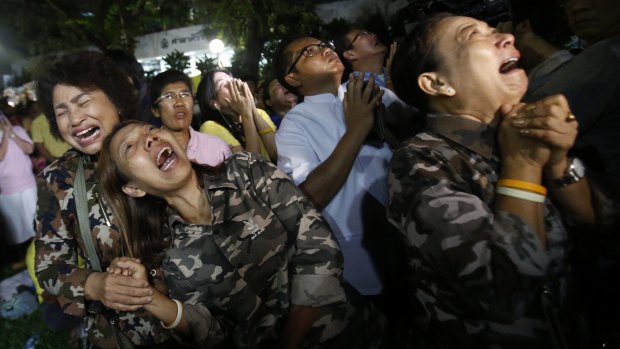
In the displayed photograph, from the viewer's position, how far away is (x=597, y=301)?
5.51ft

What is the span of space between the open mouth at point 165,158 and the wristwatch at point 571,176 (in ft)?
5.39

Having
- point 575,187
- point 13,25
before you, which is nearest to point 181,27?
point 13,25

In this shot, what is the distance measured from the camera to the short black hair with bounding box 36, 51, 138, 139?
7.64ft

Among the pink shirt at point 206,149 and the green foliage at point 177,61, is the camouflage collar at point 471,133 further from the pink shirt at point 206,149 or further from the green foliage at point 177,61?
the green foliage at point 177,61

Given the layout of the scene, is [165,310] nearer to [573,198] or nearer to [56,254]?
[56,254]

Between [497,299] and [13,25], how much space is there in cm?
1861

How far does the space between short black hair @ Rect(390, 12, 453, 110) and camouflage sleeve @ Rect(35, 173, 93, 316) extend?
5.85 ft

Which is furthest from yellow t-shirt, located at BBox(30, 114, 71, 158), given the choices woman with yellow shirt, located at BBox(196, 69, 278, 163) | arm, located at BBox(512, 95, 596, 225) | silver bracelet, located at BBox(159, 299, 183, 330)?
arm, located at BBox(512, 95, 596, 225)

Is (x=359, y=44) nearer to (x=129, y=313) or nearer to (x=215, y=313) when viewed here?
(x=215, y=313)

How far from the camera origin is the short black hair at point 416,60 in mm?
1596

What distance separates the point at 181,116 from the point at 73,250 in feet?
4.63

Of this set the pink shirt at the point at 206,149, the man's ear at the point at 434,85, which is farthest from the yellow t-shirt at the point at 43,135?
the man's ear at the point at 434,85

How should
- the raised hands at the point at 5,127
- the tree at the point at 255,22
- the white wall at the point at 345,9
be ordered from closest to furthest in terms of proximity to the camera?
1. the raised hands at the point at 5,127
2. the tree at the point at 255,22
3. the white wall at the point at 345,9

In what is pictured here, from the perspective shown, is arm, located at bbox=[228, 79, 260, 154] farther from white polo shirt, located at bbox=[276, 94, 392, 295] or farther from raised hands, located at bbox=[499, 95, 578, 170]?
raised hands, located at bbox=[499, 95, 578, 170]
